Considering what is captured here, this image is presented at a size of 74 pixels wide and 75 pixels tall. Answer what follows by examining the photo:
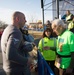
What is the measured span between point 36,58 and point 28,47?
2423 millimetres

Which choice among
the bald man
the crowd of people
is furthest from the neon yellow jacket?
the bald man

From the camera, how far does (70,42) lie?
10.5ft

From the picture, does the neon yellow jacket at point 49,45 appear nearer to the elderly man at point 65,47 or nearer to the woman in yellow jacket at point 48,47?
the woman in yellow jacket at point 48,47

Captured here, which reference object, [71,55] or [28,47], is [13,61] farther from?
[71,55]

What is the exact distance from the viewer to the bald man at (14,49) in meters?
2.90

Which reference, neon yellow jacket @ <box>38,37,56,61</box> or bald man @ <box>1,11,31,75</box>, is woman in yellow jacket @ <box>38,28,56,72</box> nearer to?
neon yellow jacket @ <box>38,37,56,61</box>

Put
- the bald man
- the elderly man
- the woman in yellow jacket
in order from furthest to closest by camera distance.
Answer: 1. the woman in yellow jacket
2. the elderly man
3. the bald man

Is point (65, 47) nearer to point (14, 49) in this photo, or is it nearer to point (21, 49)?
point (21, 49)

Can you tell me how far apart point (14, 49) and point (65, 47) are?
34.8 inches

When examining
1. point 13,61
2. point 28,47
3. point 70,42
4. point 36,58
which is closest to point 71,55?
point 70,42

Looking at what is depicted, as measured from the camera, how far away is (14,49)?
9.49 ft

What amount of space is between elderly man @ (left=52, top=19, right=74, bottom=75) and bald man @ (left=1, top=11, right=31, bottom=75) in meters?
0.60

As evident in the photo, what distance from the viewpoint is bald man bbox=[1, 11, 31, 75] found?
2902mm

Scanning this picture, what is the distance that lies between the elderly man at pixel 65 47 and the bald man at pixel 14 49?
60 cm
